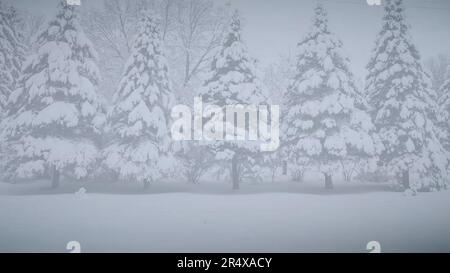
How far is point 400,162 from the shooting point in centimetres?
1741

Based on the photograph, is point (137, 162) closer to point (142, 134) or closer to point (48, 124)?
point (142, 134)

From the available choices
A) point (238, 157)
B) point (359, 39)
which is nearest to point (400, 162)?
point (359, 39)

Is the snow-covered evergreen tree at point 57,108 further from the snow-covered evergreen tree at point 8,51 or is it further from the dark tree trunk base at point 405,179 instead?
the dark tree trunk base at point 405,179

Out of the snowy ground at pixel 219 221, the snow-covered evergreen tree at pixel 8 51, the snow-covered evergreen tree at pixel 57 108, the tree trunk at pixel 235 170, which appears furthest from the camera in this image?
the snow-covered evergreen tree at pixel 8 51

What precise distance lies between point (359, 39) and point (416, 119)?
5.08 metres

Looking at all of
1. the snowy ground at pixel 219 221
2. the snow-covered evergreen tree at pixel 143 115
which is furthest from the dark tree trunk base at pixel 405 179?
the snow-covered evergreen tree at pixel 143 115

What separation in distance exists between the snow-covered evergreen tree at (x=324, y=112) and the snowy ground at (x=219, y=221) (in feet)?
6.77

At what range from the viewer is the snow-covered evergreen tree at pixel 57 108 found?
51.9 ft

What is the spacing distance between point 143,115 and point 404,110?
13179mm

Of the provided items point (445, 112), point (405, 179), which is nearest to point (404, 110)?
point (405, 179)

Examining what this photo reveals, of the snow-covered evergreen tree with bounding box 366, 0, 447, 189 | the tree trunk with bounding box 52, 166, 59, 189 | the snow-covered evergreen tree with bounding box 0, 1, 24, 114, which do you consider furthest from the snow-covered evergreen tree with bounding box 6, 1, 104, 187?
the snow-covered evergreen tree with bounding box 366, 0, 447, 189

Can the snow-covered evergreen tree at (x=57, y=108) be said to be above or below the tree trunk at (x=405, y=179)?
above

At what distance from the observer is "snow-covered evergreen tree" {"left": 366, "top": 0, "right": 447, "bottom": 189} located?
17.6 meters

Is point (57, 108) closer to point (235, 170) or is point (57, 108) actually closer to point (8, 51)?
point (8, 51)
